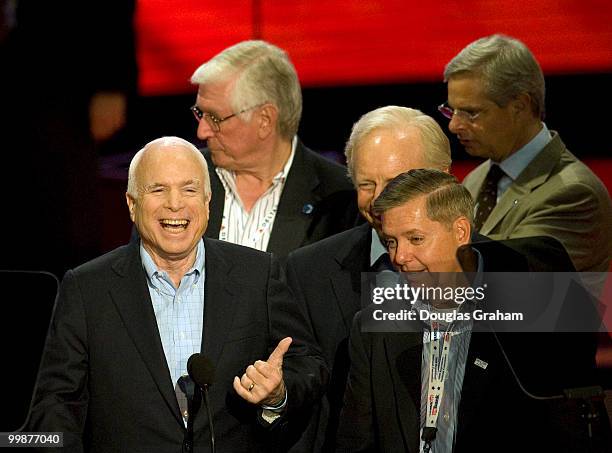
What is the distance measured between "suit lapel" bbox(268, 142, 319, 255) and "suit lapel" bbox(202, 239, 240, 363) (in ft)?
2.38

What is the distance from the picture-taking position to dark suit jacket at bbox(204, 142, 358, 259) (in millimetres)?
3682

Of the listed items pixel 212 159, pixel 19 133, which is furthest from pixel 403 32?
pixel 19 133

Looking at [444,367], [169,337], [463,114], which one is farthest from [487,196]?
[169,337]

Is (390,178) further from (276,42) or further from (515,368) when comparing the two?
(276,42)

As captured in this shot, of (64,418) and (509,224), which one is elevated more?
(509,224)

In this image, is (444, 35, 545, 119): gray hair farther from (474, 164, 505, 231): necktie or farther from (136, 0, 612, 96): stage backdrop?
(136, 0, 612, 96): stage backdrop

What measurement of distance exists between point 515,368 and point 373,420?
412 millimetres

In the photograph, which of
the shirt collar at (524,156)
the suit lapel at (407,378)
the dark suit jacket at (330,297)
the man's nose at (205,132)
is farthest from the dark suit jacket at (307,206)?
the suit lapel at (407,378)

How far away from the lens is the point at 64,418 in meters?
2.66

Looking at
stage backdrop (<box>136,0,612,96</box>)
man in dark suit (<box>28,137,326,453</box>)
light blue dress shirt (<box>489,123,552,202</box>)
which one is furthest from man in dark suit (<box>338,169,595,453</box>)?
stage backdrop (<box>136,0,612,96</box>)

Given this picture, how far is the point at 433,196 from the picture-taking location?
2.82 meters

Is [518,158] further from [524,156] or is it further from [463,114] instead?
[463,114]

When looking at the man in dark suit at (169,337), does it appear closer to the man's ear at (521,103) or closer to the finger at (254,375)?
the finger at (254,375)

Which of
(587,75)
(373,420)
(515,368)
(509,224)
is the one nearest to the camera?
(515,368)
